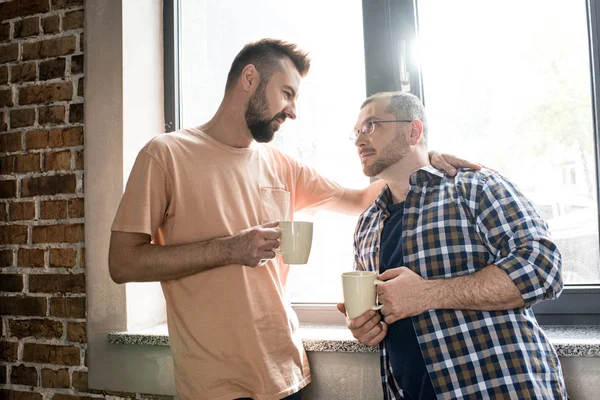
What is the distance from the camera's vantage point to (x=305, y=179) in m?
1.80

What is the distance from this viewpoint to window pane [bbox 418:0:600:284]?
1744 millimetres

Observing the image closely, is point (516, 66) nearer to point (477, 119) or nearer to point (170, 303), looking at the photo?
point (477, 119)

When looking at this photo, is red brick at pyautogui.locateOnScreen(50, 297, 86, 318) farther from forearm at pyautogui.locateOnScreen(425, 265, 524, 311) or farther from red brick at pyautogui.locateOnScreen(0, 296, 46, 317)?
forearm at pyautogui.locateOnScreen(425, 265, 524, 311)

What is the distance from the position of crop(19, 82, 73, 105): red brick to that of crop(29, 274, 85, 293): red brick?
714 mm

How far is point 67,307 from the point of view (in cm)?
198

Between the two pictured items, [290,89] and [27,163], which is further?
[27,163]

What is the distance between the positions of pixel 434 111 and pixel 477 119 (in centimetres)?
16

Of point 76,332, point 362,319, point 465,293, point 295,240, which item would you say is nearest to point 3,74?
point 76,332

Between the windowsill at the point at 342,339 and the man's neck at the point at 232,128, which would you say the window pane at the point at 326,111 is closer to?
the windowsill at the point at 342,339

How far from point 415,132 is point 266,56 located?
56cm

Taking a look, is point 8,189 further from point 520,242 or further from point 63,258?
point 520,242

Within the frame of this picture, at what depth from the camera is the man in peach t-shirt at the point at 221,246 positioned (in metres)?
1.42

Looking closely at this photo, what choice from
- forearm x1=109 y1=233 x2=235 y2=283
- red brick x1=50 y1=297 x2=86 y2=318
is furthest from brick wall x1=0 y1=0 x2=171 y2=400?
forearm x1=109 y1=233 x2=235 y2=283

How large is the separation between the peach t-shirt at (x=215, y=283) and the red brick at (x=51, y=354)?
71cm
